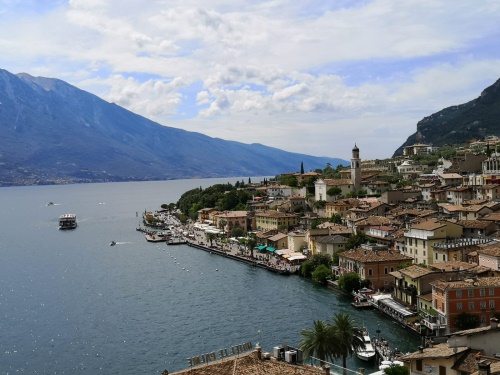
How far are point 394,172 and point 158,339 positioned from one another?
332ft

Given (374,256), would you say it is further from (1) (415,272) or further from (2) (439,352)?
(2) (439,352)

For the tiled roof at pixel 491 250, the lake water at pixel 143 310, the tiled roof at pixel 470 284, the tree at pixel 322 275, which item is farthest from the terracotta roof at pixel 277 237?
the tiled roof at pixel 470 284

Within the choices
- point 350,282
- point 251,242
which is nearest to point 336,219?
point 251,242

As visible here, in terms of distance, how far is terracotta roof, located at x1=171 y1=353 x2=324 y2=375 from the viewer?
17.7m

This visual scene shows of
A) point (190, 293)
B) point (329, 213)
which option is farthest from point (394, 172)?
point (190, 293)

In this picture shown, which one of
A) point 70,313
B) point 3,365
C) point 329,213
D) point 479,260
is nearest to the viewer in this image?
point 3,365

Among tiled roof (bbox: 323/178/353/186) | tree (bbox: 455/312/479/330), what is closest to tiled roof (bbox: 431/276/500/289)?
tree (bbox: 455/312/479/330)

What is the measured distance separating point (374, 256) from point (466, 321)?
1829cm

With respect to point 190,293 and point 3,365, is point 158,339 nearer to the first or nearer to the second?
point 3,365

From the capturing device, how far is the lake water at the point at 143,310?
4075cm

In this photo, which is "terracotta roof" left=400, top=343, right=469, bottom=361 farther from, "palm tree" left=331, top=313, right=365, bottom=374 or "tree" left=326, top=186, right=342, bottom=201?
"tree" left=326, top=186, right=342, bottom=201

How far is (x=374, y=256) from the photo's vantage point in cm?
5728

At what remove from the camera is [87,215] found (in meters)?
176

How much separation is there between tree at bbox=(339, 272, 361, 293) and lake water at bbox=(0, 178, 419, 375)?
1241mm
